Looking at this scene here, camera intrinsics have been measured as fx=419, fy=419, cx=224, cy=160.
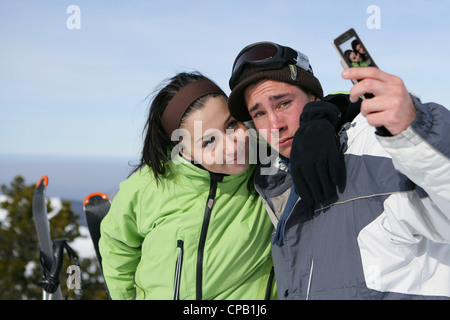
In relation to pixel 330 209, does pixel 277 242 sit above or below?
below

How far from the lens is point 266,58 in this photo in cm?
215

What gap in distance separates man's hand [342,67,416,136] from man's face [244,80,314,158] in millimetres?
751

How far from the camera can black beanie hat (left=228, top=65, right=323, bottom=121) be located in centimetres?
210

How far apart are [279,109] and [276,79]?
0.50 feet

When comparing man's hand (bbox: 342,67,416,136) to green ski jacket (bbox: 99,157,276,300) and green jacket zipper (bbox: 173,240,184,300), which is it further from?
green jacket zipper (bbox: 173,240,184,300)

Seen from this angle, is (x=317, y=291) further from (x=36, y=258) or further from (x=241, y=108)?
(x=36, y=258)

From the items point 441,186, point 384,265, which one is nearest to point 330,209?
point 384,265

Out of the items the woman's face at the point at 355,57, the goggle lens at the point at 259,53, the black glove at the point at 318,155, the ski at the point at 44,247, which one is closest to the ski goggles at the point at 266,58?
the goggle lens at the point at 259,53

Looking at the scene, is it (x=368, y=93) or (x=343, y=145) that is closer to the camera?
(x=368, y=93)

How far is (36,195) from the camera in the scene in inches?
164

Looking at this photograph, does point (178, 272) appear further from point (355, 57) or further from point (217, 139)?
point (355, 57)

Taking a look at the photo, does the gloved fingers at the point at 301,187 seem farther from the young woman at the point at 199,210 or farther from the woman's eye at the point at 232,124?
the woman's eye at the point at 232,124

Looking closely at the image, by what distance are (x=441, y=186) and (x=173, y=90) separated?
1671 mm

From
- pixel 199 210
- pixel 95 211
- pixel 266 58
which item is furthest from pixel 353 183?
pixel 95 211
